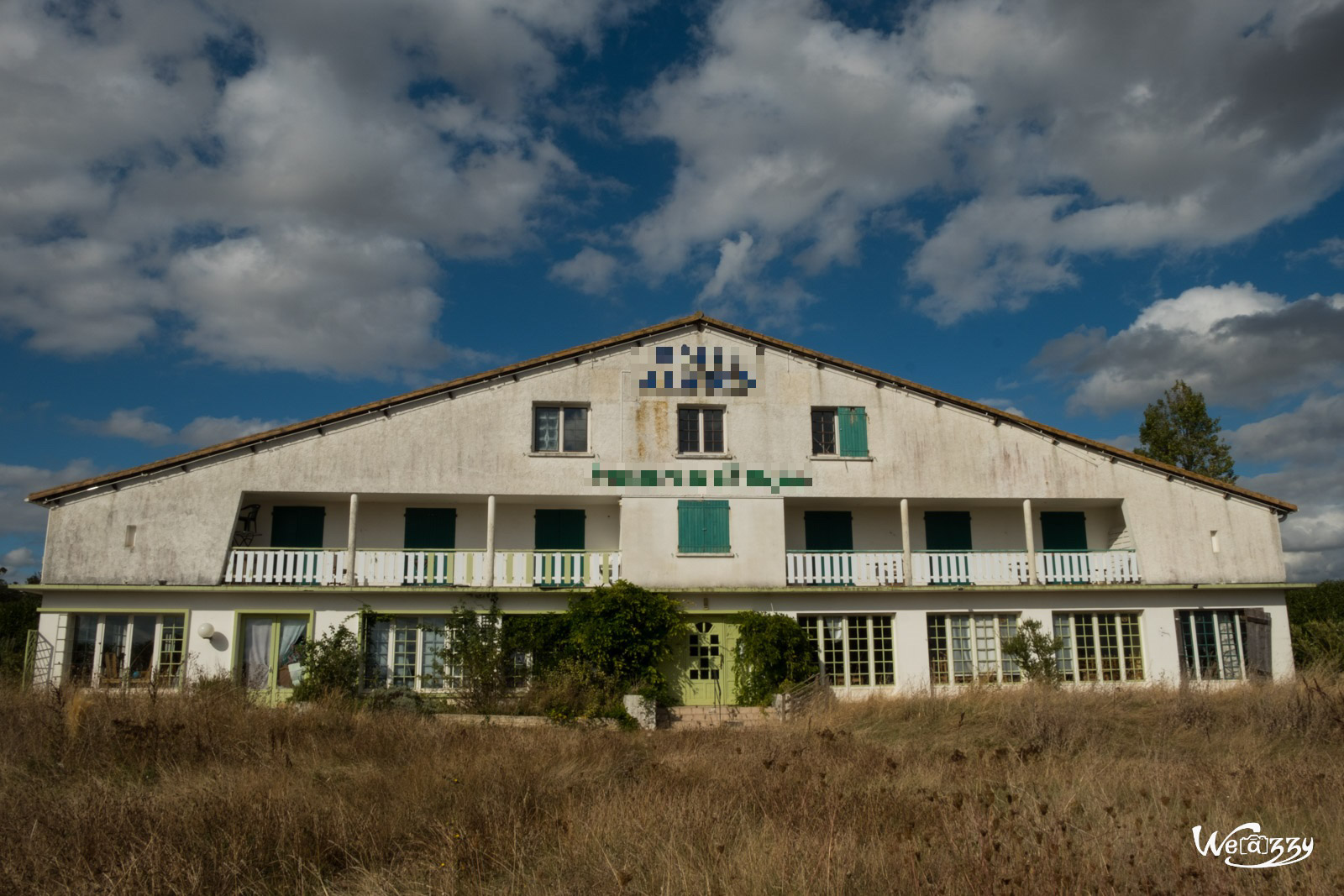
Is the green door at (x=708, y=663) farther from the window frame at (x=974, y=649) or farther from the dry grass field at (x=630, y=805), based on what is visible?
the dry grass field at (x=630, y=805)

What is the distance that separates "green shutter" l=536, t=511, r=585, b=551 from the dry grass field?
8.42m

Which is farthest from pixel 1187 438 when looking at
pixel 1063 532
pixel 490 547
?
pixel 490 547

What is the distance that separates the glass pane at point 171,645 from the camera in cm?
1967

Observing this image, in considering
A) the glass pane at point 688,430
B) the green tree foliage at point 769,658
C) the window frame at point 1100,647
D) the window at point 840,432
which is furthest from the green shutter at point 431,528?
the window frame at point 1100,647

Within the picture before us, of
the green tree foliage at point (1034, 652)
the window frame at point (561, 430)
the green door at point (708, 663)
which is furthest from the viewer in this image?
the window frame at point (561, 430)

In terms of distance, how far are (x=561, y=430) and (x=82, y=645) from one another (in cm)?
1113

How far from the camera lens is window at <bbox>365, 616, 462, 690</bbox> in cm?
2009

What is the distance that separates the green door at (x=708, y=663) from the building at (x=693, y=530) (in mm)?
45

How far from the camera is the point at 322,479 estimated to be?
68.8 ft

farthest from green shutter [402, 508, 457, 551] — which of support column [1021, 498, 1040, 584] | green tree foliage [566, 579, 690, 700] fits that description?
support column [1021, 498, 1040, 584]

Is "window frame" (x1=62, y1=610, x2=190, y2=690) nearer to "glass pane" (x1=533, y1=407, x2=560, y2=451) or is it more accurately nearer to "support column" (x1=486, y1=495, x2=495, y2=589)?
"support column" (x1=486, y1=495, x2=495, y2=589)

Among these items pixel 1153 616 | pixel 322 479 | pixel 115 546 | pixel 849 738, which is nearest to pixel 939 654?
pixel 1153 616

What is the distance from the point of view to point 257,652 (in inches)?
789

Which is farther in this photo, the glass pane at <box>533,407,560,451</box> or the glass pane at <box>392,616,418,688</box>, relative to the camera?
the glass pane at <box>533,407,560,451</box>
